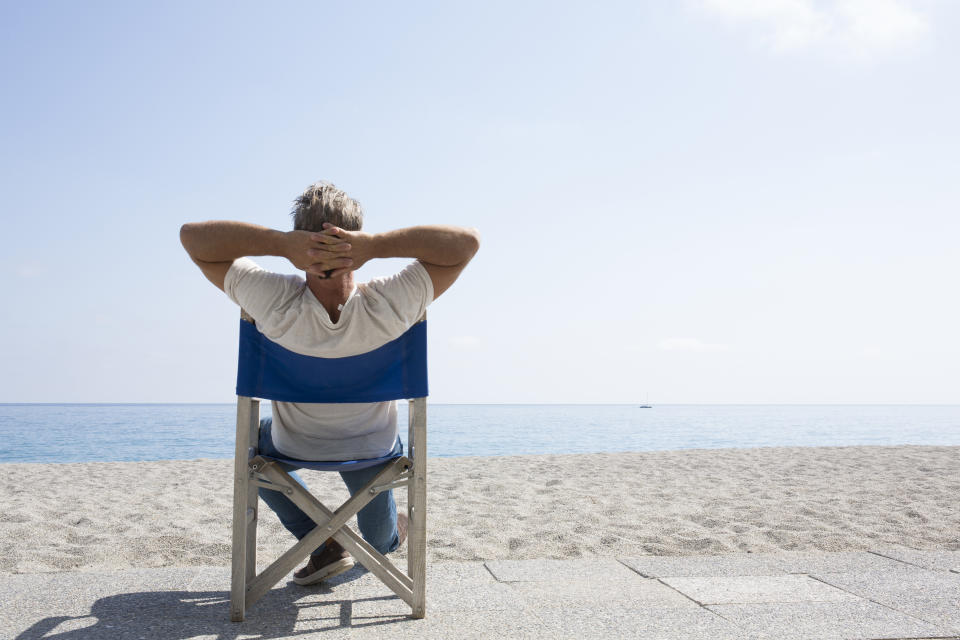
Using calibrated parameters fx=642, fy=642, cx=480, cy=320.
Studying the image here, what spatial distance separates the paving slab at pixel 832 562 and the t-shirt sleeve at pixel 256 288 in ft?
8.23

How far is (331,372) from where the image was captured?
220cm

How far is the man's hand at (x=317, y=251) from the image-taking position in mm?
2074

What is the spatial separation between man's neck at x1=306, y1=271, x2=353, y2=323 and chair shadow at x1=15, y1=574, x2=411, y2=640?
1.04m

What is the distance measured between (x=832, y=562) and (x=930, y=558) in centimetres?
55

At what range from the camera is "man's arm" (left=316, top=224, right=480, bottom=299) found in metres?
2.08

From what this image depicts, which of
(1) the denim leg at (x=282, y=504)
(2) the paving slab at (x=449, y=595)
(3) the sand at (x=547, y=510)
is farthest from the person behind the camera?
(3) the sand at (x=547, y=510)

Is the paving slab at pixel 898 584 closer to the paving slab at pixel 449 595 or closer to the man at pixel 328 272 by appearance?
the paving slab at pixel 449 595

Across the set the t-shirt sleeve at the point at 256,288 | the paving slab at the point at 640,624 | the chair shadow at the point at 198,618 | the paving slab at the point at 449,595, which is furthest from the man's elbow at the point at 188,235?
the paving slab at the point at 640,624

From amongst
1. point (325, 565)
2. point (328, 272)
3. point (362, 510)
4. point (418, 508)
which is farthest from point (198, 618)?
point (328, 272)

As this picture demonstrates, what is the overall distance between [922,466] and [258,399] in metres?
7.55

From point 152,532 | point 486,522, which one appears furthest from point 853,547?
point 152,532

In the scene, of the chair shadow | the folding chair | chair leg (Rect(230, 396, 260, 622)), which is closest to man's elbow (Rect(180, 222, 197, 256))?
the folding chair

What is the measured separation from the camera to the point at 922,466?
7109 millimetres

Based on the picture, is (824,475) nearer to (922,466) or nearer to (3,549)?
(922,466)
